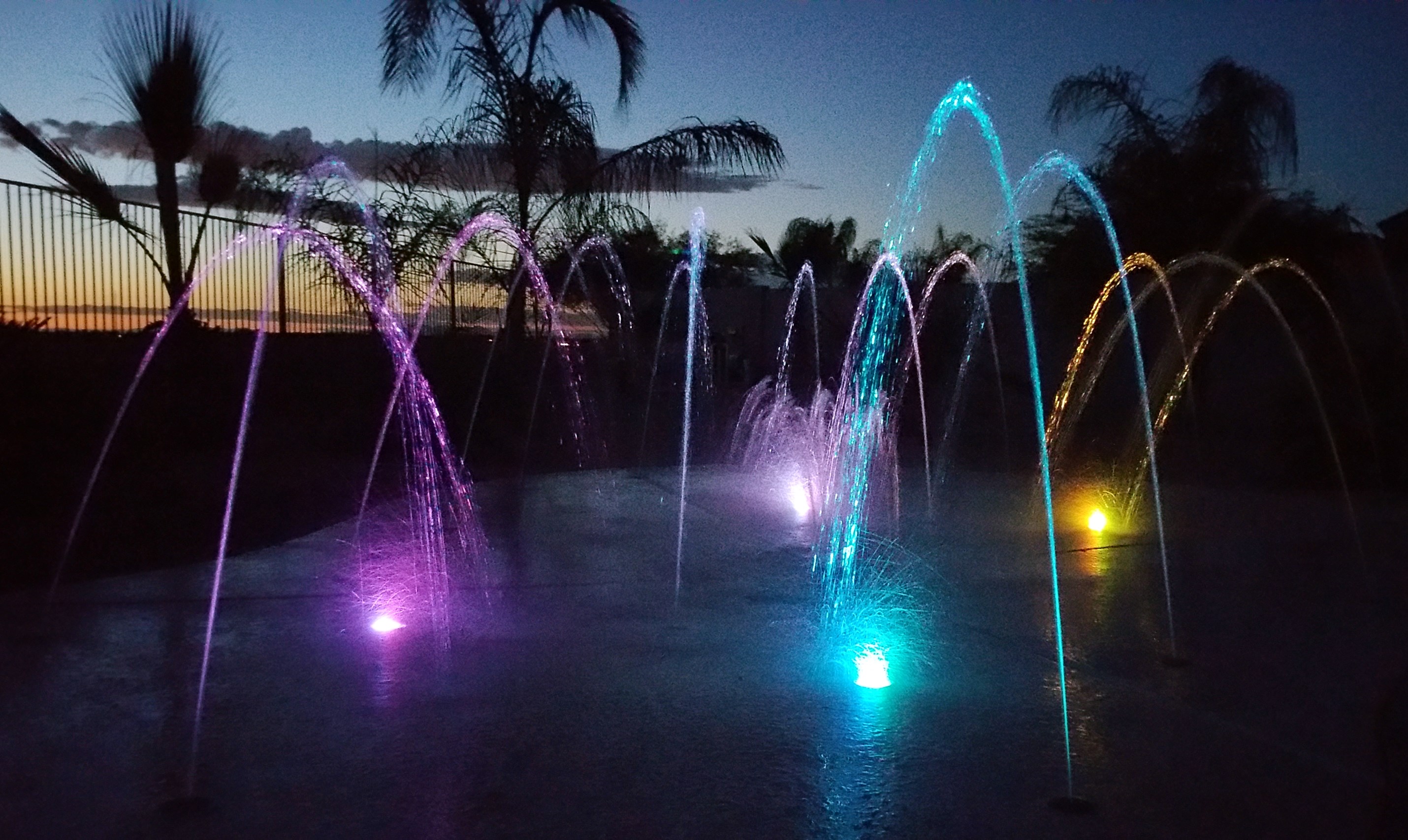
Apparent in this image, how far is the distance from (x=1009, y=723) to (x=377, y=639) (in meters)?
3.22

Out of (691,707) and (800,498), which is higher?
(800,498)

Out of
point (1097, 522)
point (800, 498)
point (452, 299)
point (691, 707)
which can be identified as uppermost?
point (452, 299)

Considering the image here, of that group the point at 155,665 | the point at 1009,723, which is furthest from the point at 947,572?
the point at 155,665

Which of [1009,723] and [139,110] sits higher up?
[139,110]

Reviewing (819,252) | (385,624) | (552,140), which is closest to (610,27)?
(552,140)

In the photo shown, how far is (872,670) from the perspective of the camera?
5273 millimetres

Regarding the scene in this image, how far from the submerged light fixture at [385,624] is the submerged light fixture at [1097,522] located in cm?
597

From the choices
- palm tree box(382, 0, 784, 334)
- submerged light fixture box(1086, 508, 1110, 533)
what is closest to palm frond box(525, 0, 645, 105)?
palm tree box(382, 0, 784, 334)

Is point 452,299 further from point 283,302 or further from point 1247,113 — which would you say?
point 1247,113

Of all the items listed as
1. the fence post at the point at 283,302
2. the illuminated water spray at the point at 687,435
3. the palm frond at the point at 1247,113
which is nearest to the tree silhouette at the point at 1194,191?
the palm frond at the point at 1247,113

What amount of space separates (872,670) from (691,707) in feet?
3.05

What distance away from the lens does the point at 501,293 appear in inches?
710

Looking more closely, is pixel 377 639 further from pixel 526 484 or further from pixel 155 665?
pixel 526 484

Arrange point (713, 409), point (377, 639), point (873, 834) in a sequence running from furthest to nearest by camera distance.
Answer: point (713, 409) → point (377, 639) → point (873, 834)
